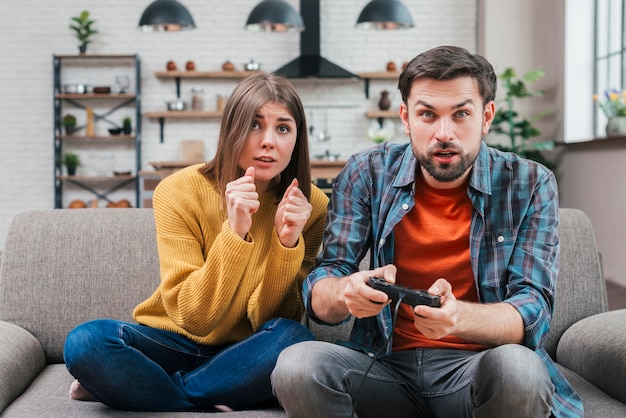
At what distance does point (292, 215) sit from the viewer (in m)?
1.79

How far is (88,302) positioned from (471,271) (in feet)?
3.46

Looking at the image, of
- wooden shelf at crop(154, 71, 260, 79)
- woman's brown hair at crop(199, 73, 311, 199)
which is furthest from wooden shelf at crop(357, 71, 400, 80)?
woman's brown hair at crop(199, 73, 311, 199)

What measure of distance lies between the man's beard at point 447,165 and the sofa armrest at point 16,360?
1.07m

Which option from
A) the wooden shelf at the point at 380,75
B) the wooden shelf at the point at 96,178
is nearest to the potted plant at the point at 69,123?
the wooden shelf at the point at 96,178

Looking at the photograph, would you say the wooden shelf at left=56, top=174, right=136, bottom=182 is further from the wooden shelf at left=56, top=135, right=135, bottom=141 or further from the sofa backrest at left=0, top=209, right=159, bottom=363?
the sofa backrest at left=0, top=209, right=159, bottom=363

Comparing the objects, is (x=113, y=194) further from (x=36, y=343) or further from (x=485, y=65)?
(x=485, y=65)

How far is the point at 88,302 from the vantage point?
2.16m

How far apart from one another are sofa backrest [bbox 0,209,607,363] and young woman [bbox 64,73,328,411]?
0.20 m

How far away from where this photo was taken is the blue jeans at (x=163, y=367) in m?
1.71

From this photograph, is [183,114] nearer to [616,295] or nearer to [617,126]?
[617,126]

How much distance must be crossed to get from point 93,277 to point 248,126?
663mm

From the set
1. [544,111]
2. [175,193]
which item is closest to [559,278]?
[175,193]

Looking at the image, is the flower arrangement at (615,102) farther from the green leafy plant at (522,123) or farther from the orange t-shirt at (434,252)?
the orange t-shirt at (434,252)

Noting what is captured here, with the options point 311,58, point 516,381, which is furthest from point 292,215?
point 311,58
